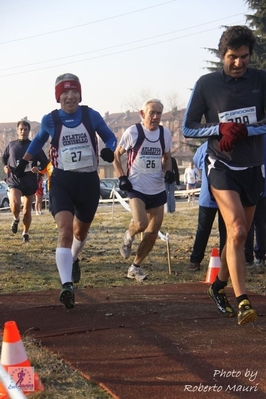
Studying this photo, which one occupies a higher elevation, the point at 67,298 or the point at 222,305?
the point at 67,298

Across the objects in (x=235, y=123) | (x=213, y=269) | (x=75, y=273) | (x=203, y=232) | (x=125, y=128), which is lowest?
(x=213, y=269)

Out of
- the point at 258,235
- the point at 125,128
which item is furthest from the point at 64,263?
the point at 125,128

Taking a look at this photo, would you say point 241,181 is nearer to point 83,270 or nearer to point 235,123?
point 235,123

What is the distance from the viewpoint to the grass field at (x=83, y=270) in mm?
4055

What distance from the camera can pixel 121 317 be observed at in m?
5.82

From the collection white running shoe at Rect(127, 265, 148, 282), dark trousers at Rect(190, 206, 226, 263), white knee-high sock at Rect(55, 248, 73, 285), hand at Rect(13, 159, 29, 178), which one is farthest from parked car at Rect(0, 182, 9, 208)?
white knee-high sock at Rect(55, 248, 73, 285)

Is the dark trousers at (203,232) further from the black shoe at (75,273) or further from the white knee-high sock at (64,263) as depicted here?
the white knee-high sock at (64,263)

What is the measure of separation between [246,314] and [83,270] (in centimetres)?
437

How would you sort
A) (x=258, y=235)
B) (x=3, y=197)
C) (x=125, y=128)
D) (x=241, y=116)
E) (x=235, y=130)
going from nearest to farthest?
(x=235, y=130) < (x=241, y=116) < (x=258, y=235) < (x=3, y=197) < (x=125, y=128)

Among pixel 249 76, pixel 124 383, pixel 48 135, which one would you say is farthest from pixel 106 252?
pixel 124 383

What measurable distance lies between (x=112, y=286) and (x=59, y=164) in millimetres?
1761

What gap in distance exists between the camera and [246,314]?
5152 mm

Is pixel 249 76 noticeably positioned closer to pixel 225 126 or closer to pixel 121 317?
pixel 225 126

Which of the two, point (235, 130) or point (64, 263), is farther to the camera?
point (64, 263)
